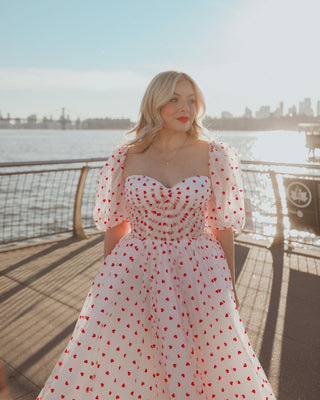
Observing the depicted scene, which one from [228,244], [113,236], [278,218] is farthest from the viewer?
[278,218]

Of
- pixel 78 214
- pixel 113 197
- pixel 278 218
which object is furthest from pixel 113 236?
pixel 78 214

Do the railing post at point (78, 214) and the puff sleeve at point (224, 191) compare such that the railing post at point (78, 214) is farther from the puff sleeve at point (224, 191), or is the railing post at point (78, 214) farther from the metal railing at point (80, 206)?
the puff sleeve at point (224, 191)

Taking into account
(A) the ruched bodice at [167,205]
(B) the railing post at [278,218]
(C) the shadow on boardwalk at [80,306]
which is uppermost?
(A) the ruched bodice at [167,205]

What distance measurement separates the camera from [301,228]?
615 centimetres

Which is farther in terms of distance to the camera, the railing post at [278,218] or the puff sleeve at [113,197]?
the railing post at [278,218]

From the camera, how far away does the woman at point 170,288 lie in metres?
2.17

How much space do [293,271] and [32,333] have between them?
308cm

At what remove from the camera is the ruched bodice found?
89.2 inches

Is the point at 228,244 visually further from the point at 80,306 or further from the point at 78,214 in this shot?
the point at 78,214

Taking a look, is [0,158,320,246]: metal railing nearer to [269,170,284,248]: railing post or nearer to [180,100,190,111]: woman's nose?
[269,170,284,248]: railing post

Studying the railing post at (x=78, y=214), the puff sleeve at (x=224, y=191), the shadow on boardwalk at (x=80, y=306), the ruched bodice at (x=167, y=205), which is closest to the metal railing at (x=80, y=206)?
the railing post at (x=78, y=214)

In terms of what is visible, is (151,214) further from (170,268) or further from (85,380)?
(85,380)

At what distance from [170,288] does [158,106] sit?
98 centimetres

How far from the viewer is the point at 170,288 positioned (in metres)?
2.21
